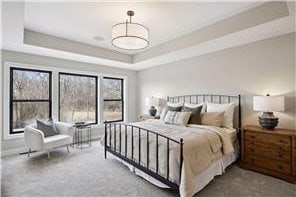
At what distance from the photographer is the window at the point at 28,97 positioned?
3.99 metres

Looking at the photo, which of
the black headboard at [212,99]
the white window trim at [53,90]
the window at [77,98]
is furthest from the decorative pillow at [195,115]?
the window at [77,98]

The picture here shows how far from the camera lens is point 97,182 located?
8.59 ft

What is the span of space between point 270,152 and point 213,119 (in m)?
1.03

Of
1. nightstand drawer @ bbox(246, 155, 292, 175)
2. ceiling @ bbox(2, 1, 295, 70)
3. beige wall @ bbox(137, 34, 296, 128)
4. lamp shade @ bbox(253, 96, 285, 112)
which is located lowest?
nightstand drawer @ bbox(246, 155, 292, 175)

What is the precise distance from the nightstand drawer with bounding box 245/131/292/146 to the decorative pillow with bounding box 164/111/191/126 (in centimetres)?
110

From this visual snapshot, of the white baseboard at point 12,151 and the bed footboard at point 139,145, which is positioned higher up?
the bed footboard at point 139,145

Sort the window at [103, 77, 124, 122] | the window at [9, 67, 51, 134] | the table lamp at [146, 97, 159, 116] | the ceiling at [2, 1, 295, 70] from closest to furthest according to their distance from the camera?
the ceiling at [2, 1, 295, 70], the window at [9, 67, 51, 134], the table lamp at [146, 97, 159, 116], the window at [103, 77, 124, 122]

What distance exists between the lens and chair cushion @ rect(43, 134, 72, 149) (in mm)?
3492

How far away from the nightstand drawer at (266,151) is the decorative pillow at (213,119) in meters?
0.59

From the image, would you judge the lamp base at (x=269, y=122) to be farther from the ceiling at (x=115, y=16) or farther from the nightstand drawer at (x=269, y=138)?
the ceiling at (x=115, y=16)

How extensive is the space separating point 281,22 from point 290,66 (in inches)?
33.8

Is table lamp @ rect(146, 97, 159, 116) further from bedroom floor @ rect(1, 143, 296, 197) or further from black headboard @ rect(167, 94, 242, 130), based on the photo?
bedroom floor @ rect(1, 143, 296, 197)

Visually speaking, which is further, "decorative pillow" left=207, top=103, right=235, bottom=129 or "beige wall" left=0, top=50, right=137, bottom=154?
"beige wall" left=0, top=50, right=137, bottom=154

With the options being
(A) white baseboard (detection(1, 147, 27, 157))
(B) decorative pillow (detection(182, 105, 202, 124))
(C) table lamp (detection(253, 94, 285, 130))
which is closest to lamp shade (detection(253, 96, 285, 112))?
(C) table lamp (detection(253, 94, 285, 130))
